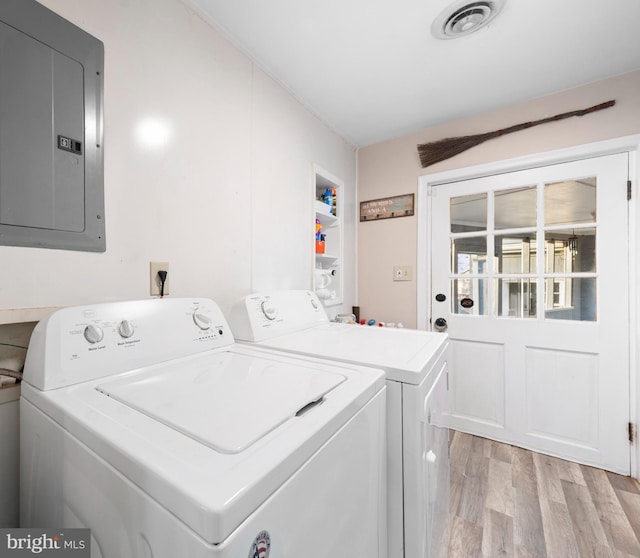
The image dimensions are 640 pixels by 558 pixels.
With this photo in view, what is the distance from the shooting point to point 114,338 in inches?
32.6

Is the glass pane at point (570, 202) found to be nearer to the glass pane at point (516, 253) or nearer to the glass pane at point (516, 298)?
the glass pane at point (516, 253)

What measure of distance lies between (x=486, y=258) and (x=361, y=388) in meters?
1.92

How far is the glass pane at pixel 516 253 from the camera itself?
2.06m

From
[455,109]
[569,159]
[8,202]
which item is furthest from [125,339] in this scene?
[569,159]

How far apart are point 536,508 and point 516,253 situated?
1515 millimetres

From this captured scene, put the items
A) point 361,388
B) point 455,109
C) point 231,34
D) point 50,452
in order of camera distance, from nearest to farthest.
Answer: point 50,452 < point 361,388 < point 231,34 < point 455,109

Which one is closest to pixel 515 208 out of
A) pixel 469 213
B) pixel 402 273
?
pixel 469 213

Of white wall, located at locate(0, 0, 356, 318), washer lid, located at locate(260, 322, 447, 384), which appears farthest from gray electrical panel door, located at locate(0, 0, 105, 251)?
washer lid, located at locate(260, 322, 447, 384)

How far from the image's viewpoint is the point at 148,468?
16.5 inches

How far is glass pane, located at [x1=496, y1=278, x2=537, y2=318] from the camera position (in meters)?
2.06

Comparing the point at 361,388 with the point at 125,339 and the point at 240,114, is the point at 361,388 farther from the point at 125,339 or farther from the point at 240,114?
the point at 240,114

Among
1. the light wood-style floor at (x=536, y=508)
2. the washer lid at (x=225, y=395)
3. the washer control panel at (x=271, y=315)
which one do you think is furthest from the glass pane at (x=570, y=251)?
the washer lid at (x=225, y=395)

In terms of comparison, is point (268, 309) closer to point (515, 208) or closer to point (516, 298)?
point (516, 298)

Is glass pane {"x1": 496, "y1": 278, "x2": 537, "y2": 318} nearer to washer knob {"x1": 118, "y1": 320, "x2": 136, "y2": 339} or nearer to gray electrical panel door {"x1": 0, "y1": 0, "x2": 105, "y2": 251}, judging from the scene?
washer knob {"x1": 118, "y1": 320, "x2": 136, "y2": 339}
